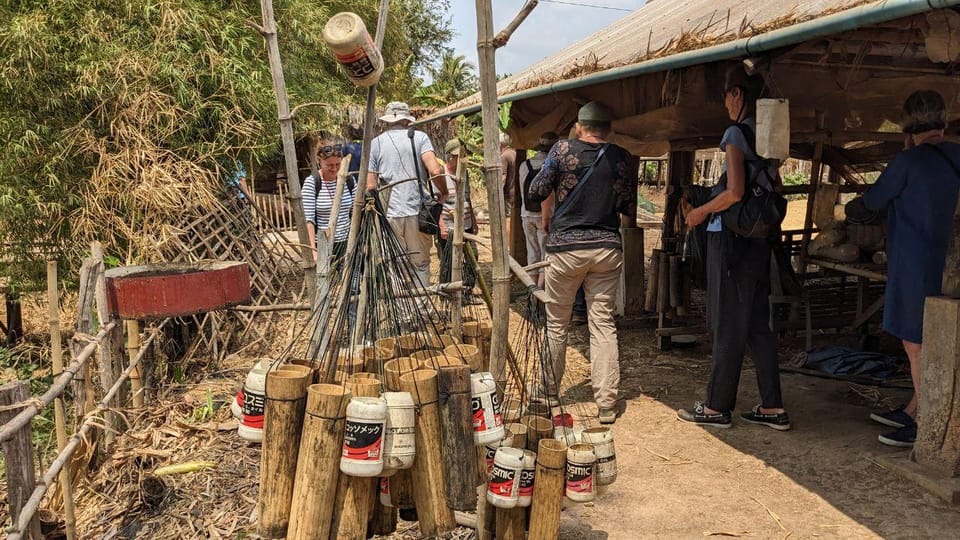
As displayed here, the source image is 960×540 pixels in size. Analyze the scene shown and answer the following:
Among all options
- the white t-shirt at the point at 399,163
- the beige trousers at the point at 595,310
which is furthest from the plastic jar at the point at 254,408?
the white t-shirt at the point at 399,163

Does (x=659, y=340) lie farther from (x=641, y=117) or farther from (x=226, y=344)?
(x=226, y=344)

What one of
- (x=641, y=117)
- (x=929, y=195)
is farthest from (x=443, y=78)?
(x=929, y=195)

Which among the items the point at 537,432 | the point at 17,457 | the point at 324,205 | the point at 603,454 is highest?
the point at 324,205

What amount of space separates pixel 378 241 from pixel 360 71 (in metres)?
0.52

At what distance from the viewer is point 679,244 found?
627 centimetres

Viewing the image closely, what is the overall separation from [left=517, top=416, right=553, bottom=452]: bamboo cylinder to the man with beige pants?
1.61m

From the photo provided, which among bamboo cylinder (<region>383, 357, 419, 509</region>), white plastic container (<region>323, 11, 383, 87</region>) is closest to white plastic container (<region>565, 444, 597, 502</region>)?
bamboo cylinder (<region>383, 357, 419, 509</region>)

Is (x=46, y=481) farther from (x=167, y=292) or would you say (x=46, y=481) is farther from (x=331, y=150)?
(x=331, y=150)

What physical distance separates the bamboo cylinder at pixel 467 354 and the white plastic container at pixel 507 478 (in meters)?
0.30

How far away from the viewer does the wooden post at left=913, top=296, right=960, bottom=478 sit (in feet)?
10.4

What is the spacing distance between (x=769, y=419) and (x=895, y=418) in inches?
25.0

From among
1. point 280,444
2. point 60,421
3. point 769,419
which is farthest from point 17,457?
point 769,419

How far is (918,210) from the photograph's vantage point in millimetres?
3508

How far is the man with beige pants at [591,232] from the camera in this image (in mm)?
4148
